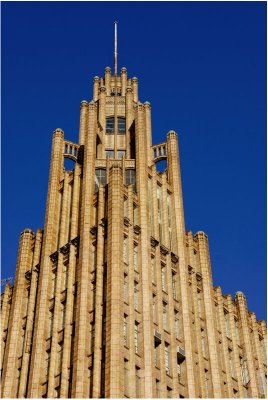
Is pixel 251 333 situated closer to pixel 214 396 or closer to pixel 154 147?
pixel 214 396

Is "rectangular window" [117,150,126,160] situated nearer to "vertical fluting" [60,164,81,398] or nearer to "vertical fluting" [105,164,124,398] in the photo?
"vertical fluting" [60,164,81,398]

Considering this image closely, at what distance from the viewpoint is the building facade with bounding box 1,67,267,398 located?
50.1 metres

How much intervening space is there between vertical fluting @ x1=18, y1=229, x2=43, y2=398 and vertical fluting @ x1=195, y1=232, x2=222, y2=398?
13347 millimetres

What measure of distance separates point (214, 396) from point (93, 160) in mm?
22029

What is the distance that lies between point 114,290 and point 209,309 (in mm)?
11387

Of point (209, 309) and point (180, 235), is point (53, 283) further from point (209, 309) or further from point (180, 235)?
point (209, 309)

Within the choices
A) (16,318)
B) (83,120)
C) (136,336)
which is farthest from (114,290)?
(83,120)

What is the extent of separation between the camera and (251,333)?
65.8 meters

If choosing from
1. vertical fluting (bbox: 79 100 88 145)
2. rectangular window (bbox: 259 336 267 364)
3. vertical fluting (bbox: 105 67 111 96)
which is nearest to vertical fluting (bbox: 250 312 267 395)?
rectangular window (bbox: 259 336 267 364)

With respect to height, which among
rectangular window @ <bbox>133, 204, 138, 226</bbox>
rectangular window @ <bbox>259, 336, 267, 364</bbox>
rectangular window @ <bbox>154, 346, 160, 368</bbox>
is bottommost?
rectangular window @ <bbox>154, 346, 160, 368</bbox>

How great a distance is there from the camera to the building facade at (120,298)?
164 ft

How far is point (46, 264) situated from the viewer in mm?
59000

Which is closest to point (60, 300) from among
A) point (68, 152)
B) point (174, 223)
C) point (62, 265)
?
point (62, 265)

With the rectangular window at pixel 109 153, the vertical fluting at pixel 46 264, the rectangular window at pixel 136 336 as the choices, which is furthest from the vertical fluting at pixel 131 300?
the rectangular window at pixel 109 153
